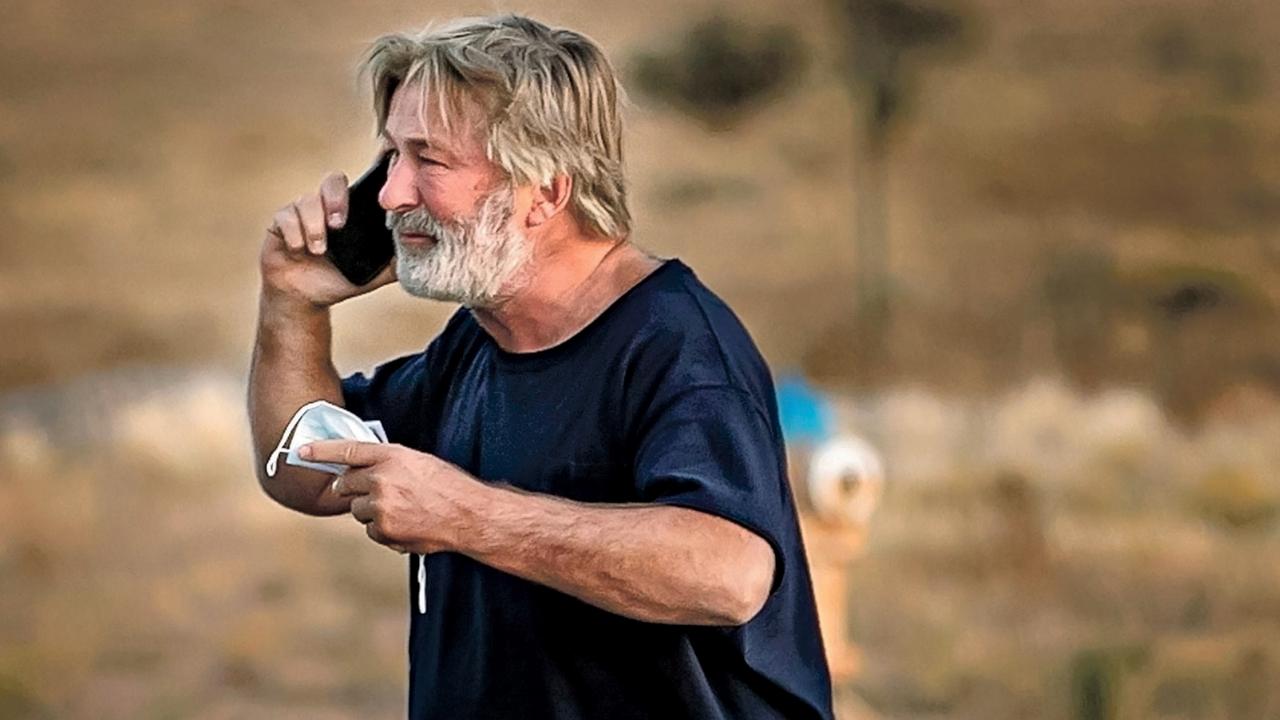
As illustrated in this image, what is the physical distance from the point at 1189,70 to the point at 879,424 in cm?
236

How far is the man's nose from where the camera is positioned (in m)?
2.89

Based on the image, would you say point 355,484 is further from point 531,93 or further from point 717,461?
point 531,93

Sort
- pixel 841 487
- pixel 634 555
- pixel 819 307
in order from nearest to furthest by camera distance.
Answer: pixel 634 555 < pixel 841 487 < pixel 819 307

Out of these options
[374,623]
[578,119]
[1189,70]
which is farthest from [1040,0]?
[578,119]

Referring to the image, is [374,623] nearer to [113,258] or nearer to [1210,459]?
[113,258]

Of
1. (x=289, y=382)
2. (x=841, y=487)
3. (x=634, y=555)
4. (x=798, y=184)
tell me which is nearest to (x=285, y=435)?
(x=289, y=382)

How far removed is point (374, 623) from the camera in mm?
8445

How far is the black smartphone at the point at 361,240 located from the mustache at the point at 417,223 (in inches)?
8.2

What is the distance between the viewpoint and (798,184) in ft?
32.3

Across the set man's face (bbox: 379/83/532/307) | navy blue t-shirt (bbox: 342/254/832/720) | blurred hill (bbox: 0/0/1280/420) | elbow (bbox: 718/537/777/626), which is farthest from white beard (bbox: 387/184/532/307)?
blurred hill (bbox: 0/0/1280/420)

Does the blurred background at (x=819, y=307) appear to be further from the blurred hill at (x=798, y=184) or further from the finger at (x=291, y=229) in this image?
the finger at (x=291, y=229)

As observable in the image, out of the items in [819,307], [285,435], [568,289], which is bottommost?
[819,307]

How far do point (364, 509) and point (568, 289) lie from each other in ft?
1.56

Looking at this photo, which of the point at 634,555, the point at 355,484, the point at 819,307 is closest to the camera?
the point at 634,555
